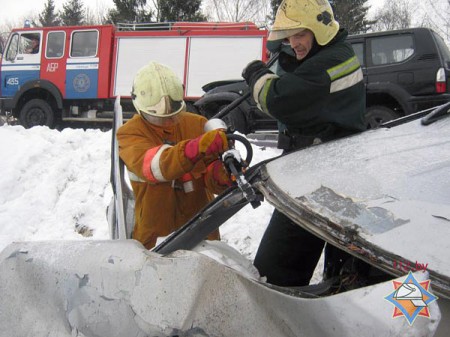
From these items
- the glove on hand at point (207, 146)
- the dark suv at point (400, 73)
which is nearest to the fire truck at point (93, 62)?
the dark suv at point (400, 73)

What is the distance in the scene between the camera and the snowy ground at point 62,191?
491cm

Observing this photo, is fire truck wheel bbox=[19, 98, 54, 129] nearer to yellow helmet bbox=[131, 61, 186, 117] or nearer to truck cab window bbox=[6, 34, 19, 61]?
truck cab window bbox=[6, 34, 19, 61]

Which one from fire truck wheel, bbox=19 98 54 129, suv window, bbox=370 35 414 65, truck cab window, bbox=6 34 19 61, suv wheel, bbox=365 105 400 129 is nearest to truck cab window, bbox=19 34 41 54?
truck cab window, bbox=6 34 19 61

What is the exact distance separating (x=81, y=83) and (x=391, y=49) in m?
7.71

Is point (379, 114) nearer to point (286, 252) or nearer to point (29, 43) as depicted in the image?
point (286, 252)

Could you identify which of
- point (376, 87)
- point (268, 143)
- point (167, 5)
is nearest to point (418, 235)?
point (268, 143)

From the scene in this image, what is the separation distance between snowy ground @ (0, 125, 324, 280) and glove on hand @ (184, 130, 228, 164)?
8.41ft

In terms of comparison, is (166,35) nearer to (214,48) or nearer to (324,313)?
(214,48)

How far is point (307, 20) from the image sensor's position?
82.4 inches

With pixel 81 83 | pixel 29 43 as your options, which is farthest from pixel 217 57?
pixel 29 43

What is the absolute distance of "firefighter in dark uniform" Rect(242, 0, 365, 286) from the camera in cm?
199

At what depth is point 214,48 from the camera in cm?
1199

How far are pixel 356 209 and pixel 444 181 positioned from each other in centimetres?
33

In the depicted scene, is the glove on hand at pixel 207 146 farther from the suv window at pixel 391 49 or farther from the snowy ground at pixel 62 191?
the suv window at pixel 391 49
